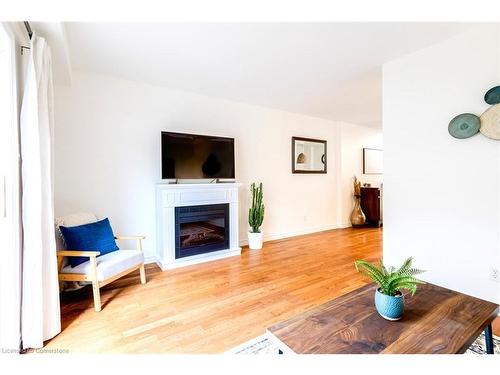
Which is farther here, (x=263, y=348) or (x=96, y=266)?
(x=96, y=266)

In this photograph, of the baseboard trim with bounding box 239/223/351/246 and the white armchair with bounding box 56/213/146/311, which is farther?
the baseboard trim with bounding box 239/223/351/246

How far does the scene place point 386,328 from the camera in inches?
47.0

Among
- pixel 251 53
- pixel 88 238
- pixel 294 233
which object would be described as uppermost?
pixel 251 53

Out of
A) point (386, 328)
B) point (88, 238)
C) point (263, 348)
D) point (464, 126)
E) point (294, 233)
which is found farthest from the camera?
point (294, 233)

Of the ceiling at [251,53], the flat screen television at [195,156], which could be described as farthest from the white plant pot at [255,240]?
the ceiling at [251,53]

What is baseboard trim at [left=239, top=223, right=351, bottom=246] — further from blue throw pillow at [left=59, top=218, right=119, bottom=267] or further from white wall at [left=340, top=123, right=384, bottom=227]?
blue throw pillow at [left=59, top=218, right=119, bottom=267]

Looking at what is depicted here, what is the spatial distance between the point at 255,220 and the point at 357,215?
288 centimetres

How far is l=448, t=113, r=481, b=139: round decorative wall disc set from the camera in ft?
6.81

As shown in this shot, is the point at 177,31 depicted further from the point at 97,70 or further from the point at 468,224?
the point at 468,224

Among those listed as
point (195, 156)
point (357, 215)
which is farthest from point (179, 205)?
point (357, 215)

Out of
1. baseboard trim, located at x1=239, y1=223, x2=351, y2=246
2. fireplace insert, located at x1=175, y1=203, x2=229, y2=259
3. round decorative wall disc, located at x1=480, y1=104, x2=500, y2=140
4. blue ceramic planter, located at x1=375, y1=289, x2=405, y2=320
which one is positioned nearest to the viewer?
blue ceramic planter, located at x1=375, y1=289, x2=405, y2=320

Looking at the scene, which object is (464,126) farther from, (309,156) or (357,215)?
(357,215)

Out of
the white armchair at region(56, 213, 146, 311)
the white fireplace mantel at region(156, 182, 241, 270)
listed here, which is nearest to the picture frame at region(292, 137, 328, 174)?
the white fireplace mantel at region(156, 182, 241, 270)

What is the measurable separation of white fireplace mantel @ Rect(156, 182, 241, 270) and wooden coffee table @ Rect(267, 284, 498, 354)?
2.26 metres
